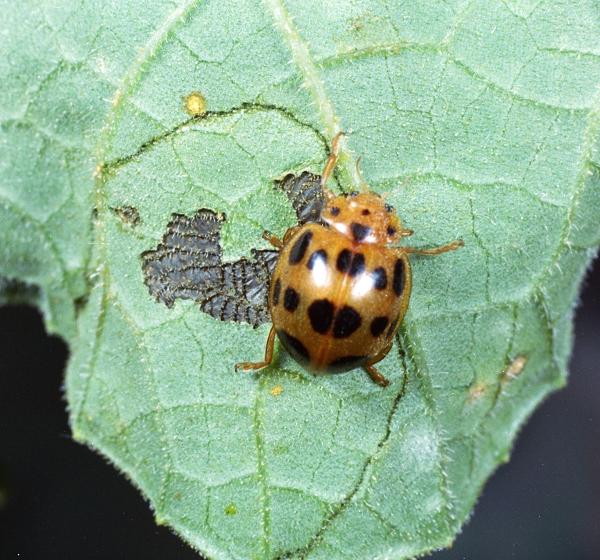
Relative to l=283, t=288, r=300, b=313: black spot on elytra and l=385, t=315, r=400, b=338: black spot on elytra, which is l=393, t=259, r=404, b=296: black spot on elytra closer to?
l=385, t=315, r=400, b=338: black spot on elytra

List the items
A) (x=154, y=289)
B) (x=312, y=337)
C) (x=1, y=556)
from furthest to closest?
(x=1, y=556)
(x=154, y=289)
(x=312, y=337)

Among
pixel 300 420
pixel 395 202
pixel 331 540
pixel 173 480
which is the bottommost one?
pixel 331 540

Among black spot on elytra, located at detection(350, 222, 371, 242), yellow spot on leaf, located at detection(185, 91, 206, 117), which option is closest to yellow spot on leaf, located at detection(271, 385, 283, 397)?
black spot on elytra, located at detection(350, 222, 371, 242)

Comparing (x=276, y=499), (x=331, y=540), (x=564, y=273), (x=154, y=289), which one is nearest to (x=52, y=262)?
(x=154, y=289)

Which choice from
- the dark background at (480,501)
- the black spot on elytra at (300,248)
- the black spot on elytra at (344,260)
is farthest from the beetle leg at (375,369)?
the dark background at (480,501)

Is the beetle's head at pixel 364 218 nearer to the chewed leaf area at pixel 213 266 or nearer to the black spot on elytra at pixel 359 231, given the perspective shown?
the black spot on elytra at pixel 359 231

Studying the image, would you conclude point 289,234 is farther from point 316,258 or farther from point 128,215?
point 128,215

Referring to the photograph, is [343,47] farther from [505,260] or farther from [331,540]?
[331,540]
